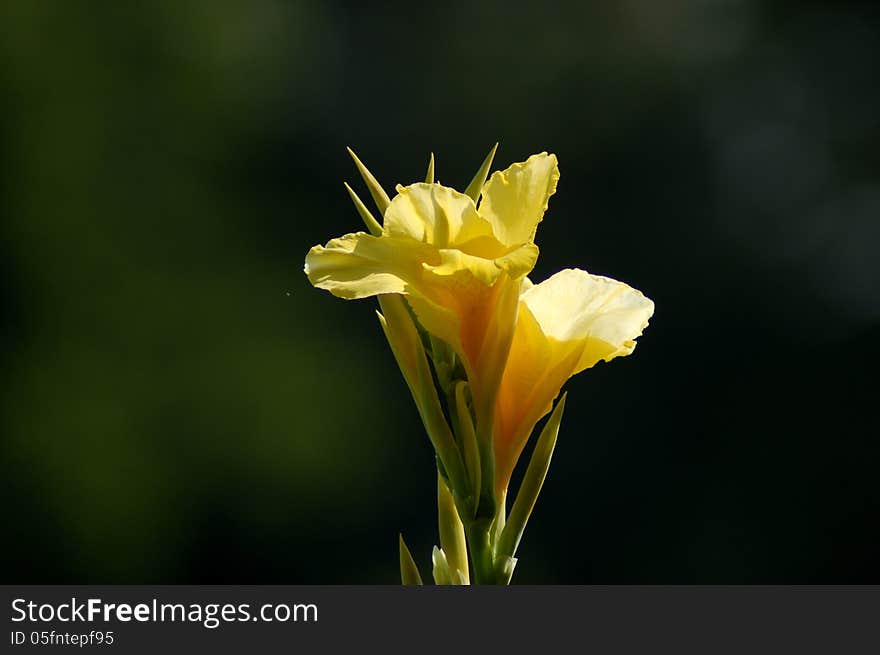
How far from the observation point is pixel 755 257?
21.3 ft

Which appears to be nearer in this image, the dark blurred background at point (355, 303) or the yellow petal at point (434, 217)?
the yellow petal at point (434, 217)

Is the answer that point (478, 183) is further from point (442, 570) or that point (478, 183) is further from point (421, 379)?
point (442, 570)

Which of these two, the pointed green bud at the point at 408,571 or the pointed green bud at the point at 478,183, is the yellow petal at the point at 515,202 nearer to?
the pointed green bud at the point at 478,183

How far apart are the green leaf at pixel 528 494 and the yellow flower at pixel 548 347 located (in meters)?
0.02

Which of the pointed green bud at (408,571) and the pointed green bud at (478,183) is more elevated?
the pointed green bud at (478,183)

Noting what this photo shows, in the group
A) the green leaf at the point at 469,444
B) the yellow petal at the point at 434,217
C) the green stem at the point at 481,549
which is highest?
the yellow petal at the point at 434,217

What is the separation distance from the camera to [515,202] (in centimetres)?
70

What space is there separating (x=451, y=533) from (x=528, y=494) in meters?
0.06

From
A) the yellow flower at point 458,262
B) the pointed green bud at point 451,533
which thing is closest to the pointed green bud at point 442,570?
the pointed green bud at point 451,533

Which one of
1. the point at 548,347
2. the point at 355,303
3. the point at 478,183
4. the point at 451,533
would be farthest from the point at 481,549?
the point at 355,303

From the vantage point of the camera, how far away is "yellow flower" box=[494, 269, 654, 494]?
0.72 m

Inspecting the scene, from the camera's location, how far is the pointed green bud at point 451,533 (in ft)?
2.37

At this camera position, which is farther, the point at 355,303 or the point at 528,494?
the point at 355,303

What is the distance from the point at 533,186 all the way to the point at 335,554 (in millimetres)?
5258
